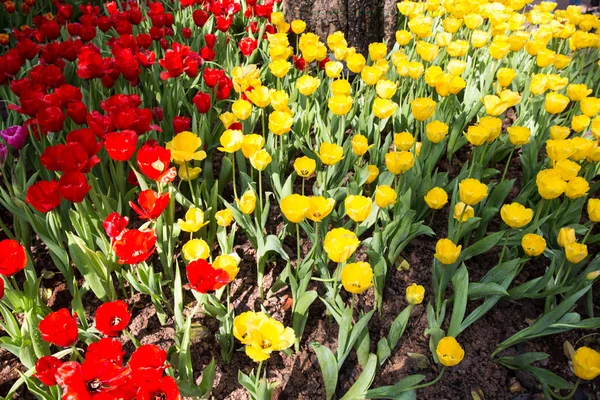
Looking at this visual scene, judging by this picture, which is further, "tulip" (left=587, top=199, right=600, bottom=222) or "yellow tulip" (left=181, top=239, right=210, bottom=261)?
"tulip" (left=587, top=199, right=600, bottom=222)

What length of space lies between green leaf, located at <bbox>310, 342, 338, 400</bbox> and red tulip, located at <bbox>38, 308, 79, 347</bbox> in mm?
703

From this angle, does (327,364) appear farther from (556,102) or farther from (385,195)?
(556,102)

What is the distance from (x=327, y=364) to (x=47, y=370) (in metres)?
0.78

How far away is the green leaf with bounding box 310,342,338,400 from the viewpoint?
1.54m

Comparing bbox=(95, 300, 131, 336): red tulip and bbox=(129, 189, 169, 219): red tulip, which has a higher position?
bbox=(129, 189, 169, 219): red tulip

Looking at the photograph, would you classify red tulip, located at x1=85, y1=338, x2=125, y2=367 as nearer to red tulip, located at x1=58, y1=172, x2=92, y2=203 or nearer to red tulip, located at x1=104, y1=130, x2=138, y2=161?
red tulip, located at x1=58, y1=172, x2=92, y2=203

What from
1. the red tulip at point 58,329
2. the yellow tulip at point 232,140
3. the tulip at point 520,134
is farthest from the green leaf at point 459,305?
the red tulip at point 58,329

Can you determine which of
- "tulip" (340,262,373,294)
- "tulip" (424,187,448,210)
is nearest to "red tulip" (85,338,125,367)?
"tulip" (340,262,373,294)

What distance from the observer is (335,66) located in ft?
8.25

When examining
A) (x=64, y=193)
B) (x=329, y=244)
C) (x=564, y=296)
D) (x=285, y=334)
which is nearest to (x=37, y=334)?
(x=64, y=193)

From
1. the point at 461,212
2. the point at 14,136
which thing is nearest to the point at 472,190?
the point at 461,212

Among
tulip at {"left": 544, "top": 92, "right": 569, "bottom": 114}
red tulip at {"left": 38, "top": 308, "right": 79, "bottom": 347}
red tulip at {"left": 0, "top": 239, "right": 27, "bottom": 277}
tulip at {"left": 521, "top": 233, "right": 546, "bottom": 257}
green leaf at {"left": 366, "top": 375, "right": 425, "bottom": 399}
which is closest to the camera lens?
red tulip at {"left": 38, "top": 308, "right": 79, "bottom": 347}

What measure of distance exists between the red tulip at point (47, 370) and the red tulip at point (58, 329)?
53 millimetres

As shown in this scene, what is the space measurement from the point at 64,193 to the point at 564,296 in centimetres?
180
